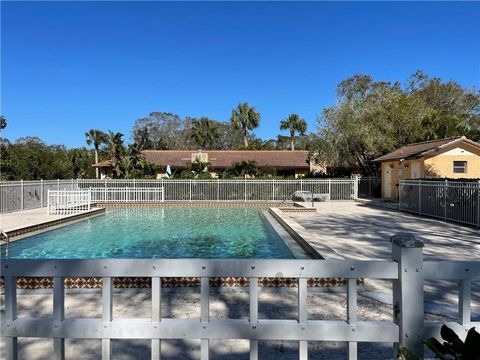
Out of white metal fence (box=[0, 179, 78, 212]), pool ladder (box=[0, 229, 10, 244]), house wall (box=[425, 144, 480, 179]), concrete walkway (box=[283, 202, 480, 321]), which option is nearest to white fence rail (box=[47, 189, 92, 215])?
white metal fence (box=[0, 179, 78, 212])

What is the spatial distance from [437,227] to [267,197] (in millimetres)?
15811

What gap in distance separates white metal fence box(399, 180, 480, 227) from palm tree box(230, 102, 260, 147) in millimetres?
37238

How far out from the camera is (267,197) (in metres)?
28.0

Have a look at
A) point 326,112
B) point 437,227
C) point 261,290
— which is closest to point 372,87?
point 326,112

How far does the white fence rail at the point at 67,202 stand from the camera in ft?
60.5

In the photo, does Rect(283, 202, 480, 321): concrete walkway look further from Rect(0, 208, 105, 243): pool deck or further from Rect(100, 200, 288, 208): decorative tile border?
Rect(100, 200, 288, 208): decorative tile border

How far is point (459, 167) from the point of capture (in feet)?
73.8

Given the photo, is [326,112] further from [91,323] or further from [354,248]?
[91,323]

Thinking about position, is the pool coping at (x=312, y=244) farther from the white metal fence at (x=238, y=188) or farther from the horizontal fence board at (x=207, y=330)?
the white metal fence at (x=238, y=188)

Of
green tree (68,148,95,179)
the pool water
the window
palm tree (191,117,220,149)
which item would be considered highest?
palm tree (191,117,220,149)

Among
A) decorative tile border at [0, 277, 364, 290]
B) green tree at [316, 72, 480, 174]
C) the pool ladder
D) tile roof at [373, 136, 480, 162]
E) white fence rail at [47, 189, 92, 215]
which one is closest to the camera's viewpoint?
decorative tile border at [0, 277, 364, 290]

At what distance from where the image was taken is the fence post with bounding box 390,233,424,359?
228cm

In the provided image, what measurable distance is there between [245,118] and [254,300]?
53.4 metres

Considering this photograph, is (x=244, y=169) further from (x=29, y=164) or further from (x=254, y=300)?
(x=254, y=300)
